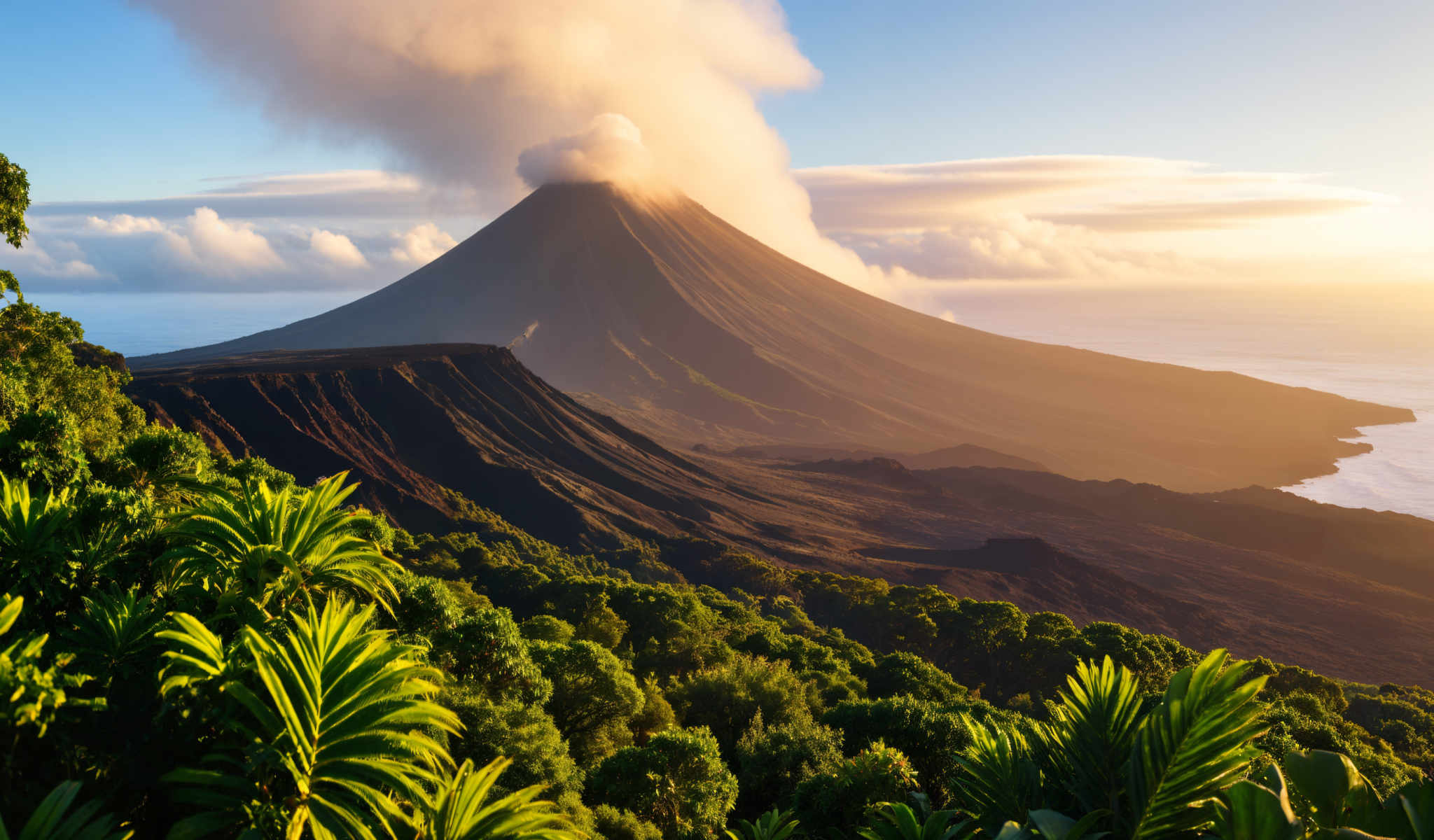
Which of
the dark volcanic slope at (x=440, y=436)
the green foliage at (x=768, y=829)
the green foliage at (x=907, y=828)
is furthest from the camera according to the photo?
the dark volcanic slope at (x=440, y=436)

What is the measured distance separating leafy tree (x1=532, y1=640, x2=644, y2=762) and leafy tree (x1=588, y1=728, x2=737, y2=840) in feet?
10.7

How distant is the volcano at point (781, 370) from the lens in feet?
463

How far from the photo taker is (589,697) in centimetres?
1582

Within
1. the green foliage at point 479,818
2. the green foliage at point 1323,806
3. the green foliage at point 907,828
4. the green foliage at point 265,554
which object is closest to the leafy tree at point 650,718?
the green foliage at point 265,554

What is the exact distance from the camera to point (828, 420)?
146m

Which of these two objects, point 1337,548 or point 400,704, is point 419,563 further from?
point 1337,548

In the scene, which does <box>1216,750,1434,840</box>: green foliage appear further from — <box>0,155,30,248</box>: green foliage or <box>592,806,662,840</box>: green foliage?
<box>0,155,30,248</box>: green foliage

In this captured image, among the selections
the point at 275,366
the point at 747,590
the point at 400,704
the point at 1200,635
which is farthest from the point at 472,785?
the point at 275,366

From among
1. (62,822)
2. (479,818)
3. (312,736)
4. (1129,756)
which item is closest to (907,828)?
(1129,756)

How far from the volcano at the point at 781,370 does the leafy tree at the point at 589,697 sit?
99997 millimetres

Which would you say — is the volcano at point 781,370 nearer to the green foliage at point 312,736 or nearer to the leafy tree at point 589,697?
the leafy tree at point 589,697

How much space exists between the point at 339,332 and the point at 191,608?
590 ft

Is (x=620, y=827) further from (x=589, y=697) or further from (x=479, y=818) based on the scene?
(x=479, y=818)

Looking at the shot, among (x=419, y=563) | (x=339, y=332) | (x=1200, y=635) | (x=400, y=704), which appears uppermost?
(x=339, y=332)
